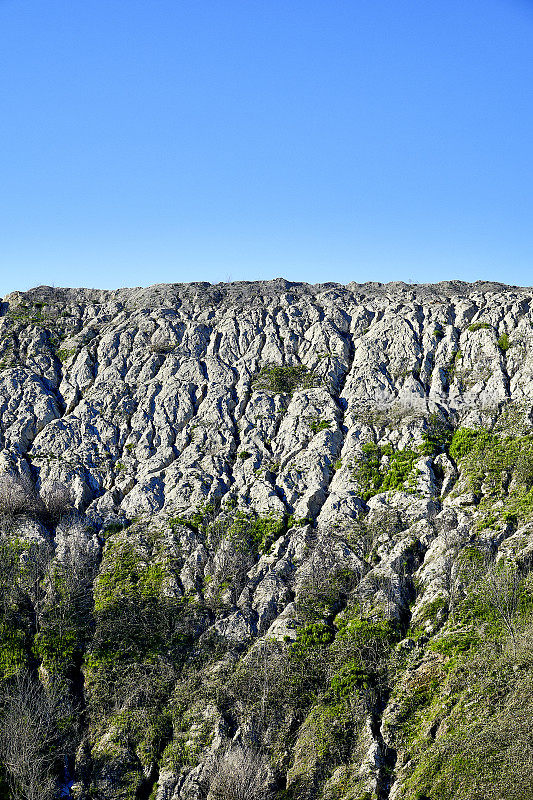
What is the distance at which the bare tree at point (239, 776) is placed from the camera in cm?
3291

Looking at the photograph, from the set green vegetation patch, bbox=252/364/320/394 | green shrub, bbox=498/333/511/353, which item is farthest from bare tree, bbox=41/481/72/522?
green shrub, bbox=498/333/511/353

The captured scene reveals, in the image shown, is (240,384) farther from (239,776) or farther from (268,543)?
(239,776)

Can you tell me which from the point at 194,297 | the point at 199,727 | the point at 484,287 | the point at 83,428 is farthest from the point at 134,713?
the point at 484,287

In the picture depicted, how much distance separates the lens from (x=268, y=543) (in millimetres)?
46531

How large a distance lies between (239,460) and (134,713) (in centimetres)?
2053

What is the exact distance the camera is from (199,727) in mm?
36688

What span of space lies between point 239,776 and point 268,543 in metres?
15.9

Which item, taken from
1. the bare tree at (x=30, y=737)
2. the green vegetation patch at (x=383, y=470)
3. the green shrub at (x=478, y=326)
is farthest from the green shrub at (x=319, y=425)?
the bare tree at (x=30, y=737)

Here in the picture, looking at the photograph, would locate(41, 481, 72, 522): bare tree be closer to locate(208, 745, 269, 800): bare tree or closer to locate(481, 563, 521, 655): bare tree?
locate(208, 745, 269, 800): bare tree


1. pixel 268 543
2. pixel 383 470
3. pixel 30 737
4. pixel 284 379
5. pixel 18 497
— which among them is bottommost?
pixel 30 737

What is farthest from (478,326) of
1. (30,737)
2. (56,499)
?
(30,737)

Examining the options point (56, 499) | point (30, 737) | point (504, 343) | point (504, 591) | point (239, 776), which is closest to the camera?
point (239, 776)

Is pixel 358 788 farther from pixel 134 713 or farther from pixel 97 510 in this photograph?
pixel 97 510

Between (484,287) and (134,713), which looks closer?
(134,713)
